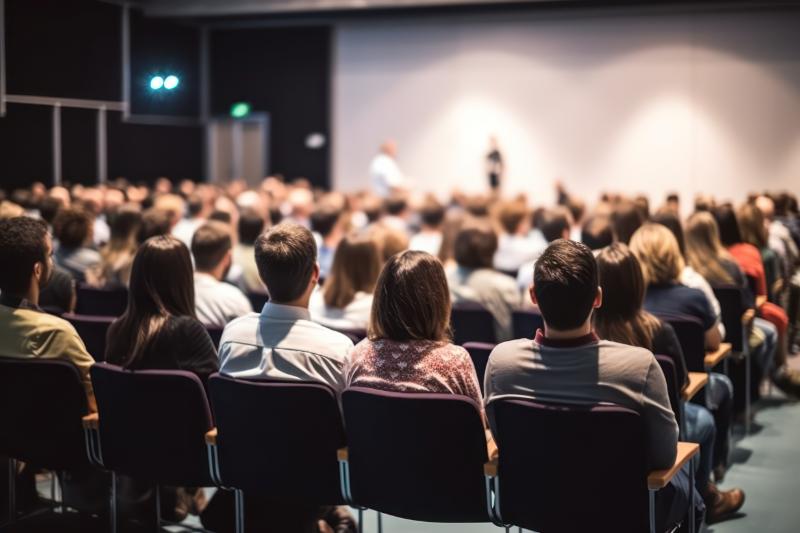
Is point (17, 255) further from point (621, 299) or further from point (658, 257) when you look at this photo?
point (658, 257)

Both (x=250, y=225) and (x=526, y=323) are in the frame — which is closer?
(x=526, y=323)

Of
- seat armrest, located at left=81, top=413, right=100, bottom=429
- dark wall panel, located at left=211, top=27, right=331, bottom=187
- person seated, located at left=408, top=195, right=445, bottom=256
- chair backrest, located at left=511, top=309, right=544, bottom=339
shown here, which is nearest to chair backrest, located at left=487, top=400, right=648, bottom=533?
seat armrest, located at left=81, top=413, right=100, bottom=429

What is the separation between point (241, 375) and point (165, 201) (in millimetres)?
4739

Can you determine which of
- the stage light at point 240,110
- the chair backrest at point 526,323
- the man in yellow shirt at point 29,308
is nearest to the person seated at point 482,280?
the chair backrest at point 526,323

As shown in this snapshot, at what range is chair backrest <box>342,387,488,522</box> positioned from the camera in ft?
8.93

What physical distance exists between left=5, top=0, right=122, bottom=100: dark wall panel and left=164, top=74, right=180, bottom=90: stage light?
769cm

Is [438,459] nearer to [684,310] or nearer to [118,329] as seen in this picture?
[118,329]

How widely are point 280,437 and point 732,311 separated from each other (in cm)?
295

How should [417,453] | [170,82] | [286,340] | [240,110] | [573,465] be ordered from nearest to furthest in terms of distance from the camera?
1. [573,465]
2. [417,453]
3. [286,340]
4. [170,82]
5. [240,110]

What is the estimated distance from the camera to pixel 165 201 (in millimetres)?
7605

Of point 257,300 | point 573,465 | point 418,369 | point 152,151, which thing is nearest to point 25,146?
point 152,151

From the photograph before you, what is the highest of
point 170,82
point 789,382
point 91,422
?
point 170,82

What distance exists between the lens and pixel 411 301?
294 cm

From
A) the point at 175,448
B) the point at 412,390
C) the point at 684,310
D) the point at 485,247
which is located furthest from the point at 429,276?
the point at 485,247
